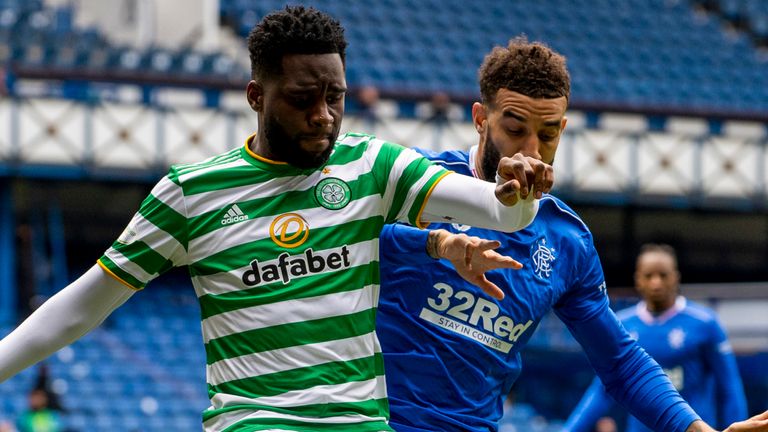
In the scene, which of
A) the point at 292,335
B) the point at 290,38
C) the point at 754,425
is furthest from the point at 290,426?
the point at 754,425

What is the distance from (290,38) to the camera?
3.86 meters

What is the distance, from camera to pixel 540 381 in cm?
2042

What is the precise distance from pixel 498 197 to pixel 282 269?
2.08 feet

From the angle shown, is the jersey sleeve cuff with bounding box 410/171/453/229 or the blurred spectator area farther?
the blurred spectator area

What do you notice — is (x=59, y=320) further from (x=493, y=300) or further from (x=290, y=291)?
(x=493, y=300)

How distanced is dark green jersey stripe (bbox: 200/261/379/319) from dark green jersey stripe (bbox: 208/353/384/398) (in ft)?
0.65

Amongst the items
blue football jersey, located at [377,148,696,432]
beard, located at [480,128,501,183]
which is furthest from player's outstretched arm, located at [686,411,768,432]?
beard, located at [480,128,501,183]

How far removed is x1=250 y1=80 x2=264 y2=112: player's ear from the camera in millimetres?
3973

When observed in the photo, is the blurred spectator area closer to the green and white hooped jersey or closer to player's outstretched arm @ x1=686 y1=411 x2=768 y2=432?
the green and white hooped jersey

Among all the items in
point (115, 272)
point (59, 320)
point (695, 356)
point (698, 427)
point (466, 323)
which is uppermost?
point (115, 272)

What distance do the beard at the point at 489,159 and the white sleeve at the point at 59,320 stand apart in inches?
50.0

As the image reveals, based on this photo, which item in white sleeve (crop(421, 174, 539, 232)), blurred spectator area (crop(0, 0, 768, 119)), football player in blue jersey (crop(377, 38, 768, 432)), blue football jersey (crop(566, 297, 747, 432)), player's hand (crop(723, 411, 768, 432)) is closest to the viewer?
white sleeve (crop(421, 174, 539, 232))

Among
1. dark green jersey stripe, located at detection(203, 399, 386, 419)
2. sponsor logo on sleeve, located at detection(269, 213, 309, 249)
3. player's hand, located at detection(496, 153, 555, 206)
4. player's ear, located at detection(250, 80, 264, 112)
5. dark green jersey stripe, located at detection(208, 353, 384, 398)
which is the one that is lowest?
dark green jersey stripe, located at detection(203, 399, 386, 419)

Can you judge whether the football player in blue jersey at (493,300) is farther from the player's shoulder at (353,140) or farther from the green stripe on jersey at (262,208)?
the green stripe on jersey at (262,208)
